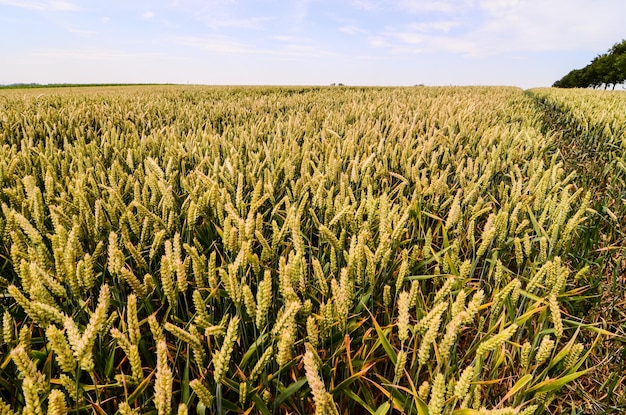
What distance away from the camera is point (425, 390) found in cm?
76

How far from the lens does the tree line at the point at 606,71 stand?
1934 inches

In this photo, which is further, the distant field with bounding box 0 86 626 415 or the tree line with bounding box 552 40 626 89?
the tree line with bounding box 552 40 626 89

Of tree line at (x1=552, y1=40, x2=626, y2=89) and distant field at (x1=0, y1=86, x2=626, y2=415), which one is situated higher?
tree line at (x1=552, y1=40, x2=626, y2=89)

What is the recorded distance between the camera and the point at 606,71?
52500 mm

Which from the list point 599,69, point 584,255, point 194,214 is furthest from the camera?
point 599,69

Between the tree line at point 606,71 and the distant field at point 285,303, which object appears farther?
the tree line at point 606,71

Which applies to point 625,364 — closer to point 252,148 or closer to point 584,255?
point 584,255

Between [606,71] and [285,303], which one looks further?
[606,71]

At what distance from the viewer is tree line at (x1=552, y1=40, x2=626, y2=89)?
49125 mm

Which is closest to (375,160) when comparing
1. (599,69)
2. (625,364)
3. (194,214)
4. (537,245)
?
(537,245)

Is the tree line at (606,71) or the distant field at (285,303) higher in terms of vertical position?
the tree line at (606,71)

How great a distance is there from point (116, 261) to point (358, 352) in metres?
0.65

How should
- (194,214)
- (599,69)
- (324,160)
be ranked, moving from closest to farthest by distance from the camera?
(194,214) → (324,160) → (599,69)

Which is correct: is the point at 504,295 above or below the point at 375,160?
below
